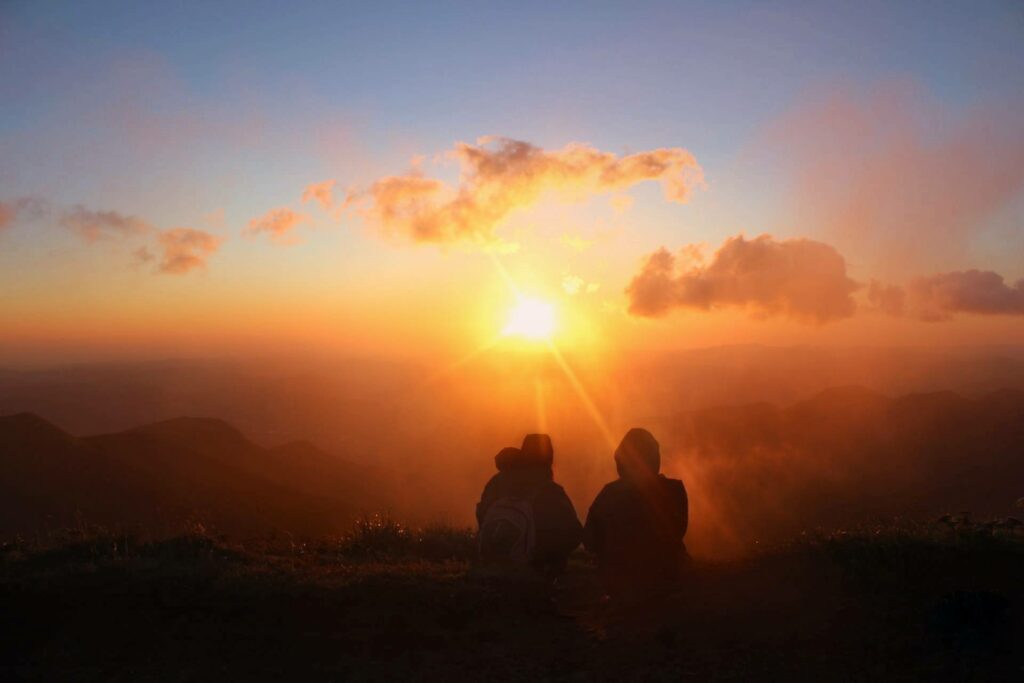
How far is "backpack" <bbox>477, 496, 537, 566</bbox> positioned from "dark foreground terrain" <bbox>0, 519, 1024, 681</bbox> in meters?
0.94

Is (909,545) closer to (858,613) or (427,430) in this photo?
(858,613)

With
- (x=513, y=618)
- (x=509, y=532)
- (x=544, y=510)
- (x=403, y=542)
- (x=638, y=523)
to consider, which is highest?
(x=544, y=510)

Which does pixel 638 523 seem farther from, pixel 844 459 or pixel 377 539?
pixel 844 459

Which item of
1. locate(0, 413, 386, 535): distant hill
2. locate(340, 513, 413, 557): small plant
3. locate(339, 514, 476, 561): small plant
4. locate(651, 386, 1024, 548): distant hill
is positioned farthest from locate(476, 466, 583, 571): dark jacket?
locate(0, 413, 386, 535): distant hill

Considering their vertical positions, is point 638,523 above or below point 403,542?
above

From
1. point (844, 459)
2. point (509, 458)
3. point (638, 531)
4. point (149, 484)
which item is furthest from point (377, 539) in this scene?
point (844, 459)

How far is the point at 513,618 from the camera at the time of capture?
7660 mm

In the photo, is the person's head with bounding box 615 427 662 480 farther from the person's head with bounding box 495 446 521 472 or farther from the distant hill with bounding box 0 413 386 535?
the distant hill with bounding box 0 413 386 535

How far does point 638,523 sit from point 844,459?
2758 centimetres

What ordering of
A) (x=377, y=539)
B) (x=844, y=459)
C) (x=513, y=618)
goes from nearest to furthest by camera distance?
(x=513, y=618) → (x=377, y=539) → (x=844, y=459)

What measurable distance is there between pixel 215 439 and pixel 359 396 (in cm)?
6351

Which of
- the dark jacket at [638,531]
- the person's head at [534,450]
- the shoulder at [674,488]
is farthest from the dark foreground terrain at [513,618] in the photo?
the person's head at [534,450]

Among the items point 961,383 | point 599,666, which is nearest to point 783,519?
point 599,666

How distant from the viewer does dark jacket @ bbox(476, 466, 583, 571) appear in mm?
10180
